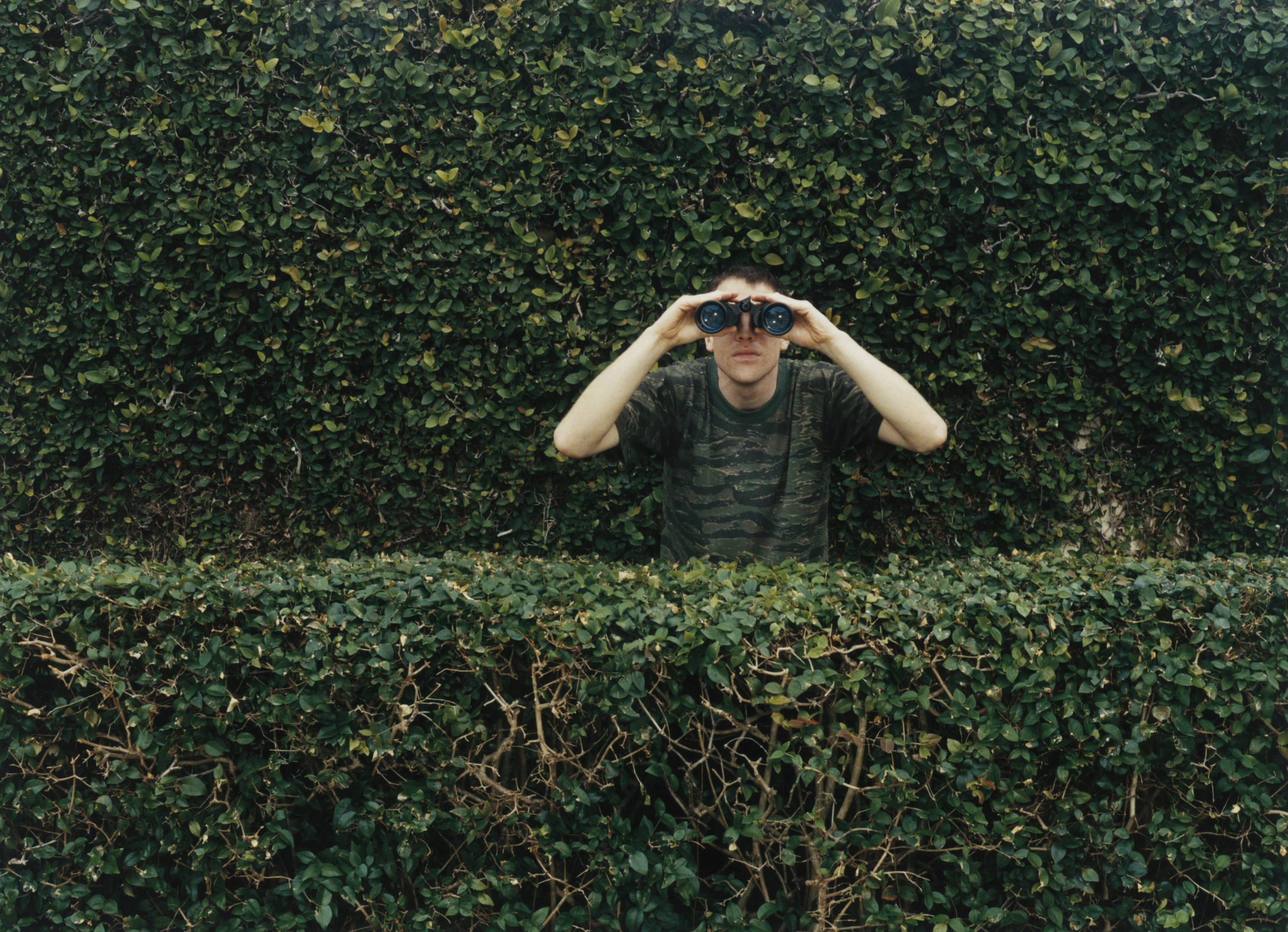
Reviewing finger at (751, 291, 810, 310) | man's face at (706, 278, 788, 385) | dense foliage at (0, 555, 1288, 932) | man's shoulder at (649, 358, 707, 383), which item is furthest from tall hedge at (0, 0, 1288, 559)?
dense foliage at (0, 555, 1288, 932)

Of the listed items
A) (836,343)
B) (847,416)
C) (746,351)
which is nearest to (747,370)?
(746,351)

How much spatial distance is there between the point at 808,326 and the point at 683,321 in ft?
1.52

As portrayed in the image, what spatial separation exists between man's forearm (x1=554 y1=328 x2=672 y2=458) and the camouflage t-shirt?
11 cm

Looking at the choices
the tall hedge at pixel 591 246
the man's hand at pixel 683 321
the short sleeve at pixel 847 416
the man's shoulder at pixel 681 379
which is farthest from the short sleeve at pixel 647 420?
the tall hedge at pixel 591 246

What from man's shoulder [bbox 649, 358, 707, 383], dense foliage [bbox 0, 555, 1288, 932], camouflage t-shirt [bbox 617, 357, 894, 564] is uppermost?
man's shoulder [bbox 649, 358, 707, 383]

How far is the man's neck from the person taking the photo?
371 centimetres

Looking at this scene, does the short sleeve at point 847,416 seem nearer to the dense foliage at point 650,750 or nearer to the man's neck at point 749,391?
the man's neck at point 749,391

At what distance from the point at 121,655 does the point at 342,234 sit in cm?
228

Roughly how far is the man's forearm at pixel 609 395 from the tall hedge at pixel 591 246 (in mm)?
1019

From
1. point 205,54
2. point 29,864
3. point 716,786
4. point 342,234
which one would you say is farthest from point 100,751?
point 205,54

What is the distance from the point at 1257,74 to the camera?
4426 mm

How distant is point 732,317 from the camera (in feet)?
11.5

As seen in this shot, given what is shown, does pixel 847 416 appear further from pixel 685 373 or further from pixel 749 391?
pixel 685 373

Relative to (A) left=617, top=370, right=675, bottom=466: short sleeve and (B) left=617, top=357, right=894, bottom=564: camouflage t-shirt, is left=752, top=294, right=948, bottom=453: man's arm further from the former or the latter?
(A) left=617, top=370, right=675, bottom=466: short sleeve
